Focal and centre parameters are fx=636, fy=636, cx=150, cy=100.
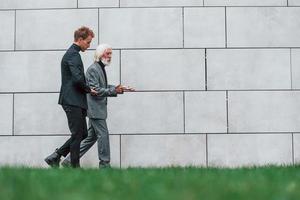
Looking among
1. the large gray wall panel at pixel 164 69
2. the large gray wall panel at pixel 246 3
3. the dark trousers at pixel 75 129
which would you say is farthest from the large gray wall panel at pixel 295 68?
the dark trousers at pixel 75 129

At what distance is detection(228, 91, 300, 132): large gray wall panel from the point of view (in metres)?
10.4

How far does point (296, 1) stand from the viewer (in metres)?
10.5

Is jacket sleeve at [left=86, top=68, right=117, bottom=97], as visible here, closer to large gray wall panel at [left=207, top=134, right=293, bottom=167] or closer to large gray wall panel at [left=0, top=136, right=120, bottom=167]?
large gray wall panel at [left=0, top=136, right=120, bottom=167]

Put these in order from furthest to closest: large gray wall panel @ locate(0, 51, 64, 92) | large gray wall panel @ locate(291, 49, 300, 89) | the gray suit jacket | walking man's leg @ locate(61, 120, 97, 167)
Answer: large gray wall panel @ locate(0, 51, 64, 92) → large gray wall panel @ locate(291, 49, 300, 89) → walking man's leg @ locate(61, 120, 97, 167) → the gray suit jacket

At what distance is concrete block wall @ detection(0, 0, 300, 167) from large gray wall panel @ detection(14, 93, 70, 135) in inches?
0.6

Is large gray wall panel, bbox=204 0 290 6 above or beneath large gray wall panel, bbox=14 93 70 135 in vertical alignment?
above

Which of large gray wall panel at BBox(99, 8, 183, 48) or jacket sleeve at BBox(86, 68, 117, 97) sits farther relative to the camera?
large gray wall panel at BBox(99, 8, 183, 48)

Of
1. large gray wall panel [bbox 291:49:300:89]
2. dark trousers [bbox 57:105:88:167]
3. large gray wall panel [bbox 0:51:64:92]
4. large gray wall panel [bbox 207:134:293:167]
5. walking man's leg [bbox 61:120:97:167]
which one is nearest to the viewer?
dark trousers [bbox 57:105:88:167]

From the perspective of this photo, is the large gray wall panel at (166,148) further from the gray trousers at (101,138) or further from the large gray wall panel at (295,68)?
the large gray wall panel at (295,68)

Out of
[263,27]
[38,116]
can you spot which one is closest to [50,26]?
[38,116]

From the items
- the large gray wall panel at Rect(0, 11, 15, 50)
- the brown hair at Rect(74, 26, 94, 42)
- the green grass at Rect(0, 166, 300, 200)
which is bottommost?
the green grass at Rect(0, 166, 300, 200)

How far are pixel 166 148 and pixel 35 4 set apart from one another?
326 centimetres

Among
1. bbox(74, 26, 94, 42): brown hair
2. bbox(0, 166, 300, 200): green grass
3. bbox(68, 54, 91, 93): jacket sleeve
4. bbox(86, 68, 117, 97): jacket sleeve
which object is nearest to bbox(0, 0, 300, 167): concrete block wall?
bbox(86, 68, 117, 97): jacket sleeve

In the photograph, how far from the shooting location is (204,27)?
10.6m
